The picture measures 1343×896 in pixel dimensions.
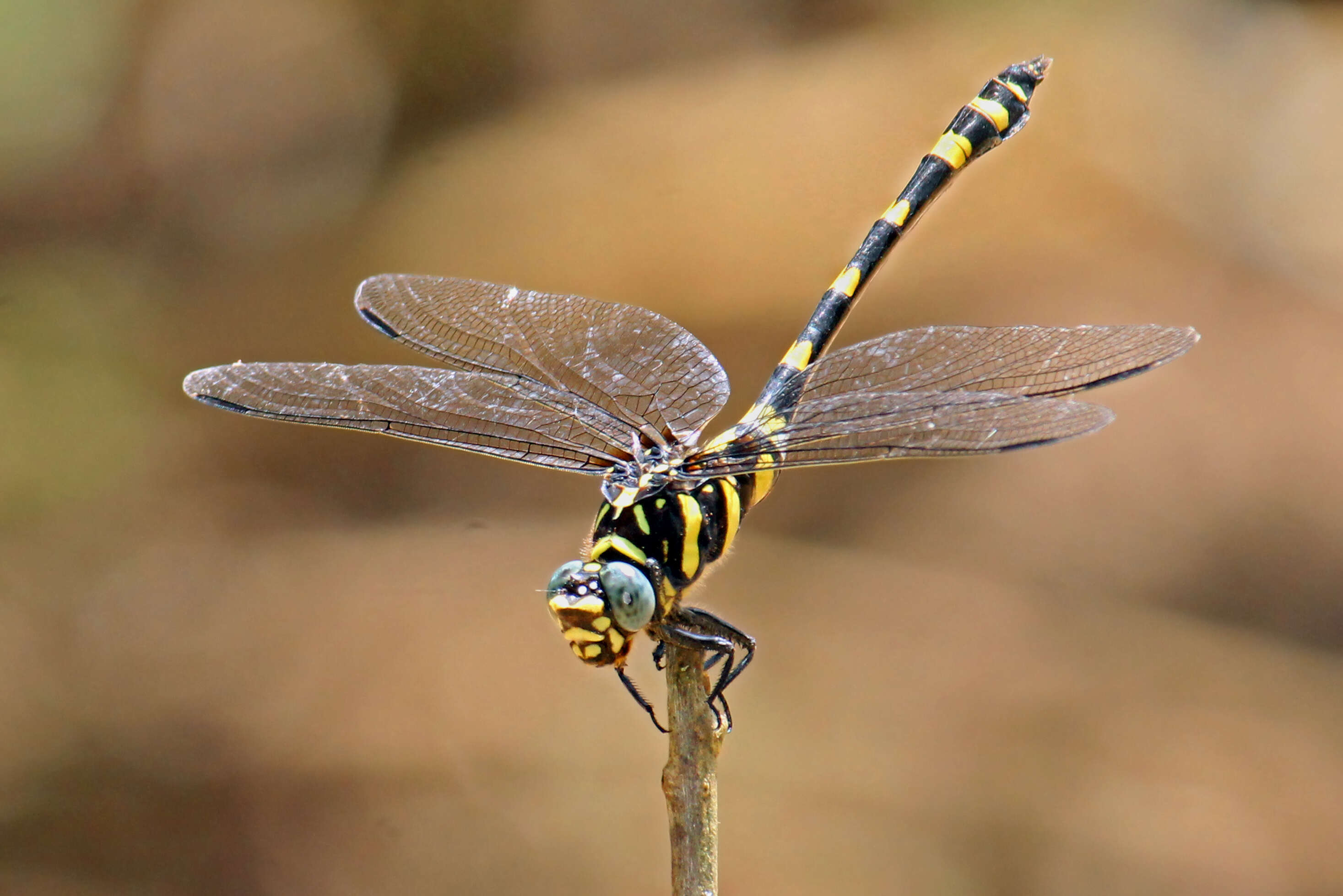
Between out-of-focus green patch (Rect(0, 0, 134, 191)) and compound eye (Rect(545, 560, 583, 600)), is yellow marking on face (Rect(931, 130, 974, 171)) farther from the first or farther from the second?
out-of-focus green patch (Rect(0, 0, 134, 191))

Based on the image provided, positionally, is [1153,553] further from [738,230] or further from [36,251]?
[36,251]

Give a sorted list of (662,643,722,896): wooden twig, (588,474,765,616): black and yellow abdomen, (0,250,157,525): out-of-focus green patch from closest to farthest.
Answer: (662,643,722,896): wooden twig, (588,474,765,616): black and yellow abdomen, (0,250,157,525): out-of-focus green patch

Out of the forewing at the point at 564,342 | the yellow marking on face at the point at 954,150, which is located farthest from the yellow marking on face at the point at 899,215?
the forewing at the point at 564,342

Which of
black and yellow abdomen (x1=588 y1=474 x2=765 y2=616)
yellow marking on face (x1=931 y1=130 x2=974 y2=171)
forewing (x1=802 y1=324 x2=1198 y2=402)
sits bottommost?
black and yellow abdomen (x1=588 y1=474 x2=765 y2=616)

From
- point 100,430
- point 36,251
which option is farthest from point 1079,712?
point 36,251

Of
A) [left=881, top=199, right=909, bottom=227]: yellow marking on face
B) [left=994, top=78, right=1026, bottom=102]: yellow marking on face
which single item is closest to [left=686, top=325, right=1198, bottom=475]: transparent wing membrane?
[left=881, top=199, right=909, bottom=227]: yellow marking on face

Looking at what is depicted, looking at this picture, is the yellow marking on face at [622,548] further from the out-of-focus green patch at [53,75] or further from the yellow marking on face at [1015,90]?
the out-of-focus green patch at [53,75]

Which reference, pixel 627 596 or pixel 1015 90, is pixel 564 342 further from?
pixel 1015 90
